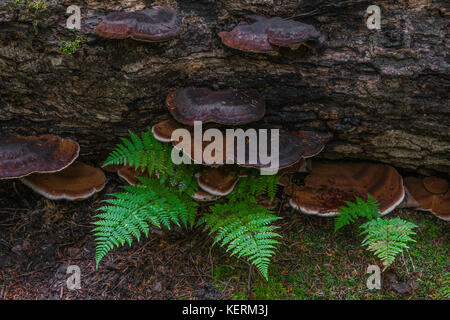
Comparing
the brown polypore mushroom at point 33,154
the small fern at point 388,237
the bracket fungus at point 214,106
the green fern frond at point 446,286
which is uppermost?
the bracket fungus at point 214,106

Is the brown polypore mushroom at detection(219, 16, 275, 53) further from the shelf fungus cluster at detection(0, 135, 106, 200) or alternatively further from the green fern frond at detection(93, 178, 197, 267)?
the shelf fungus cluster at detection(0, 135, 106, 200)

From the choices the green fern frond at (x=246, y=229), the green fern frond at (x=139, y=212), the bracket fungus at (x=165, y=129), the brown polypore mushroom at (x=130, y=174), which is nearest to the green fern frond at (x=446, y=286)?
the green fern frond at (x=246, y=229)

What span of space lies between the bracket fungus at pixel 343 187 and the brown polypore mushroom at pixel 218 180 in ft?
2.25

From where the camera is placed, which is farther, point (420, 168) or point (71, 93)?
point (420, 168)

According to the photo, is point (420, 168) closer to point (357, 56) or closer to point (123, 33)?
point (357, 56)

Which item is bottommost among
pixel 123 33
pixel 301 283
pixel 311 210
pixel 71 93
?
pixel 301 283

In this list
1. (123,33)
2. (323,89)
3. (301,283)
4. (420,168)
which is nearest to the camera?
(123,33)

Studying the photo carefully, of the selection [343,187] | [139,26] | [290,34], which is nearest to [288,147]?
[343,187]

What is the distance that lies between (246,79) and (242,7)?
670 millimetres

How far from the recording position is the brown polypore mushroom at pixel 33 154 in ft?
11.6

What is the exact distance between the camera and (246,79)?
3.61 meters

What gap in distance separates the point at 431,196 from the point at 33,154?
14.1 ft

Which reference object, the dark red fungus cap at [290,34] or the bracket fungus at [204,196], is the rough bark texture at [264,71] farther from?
the bracket fungus at [204,196]

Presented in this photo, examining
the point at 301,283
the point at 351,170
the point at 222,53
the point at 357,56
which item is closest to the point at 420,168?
the point at 351,170
